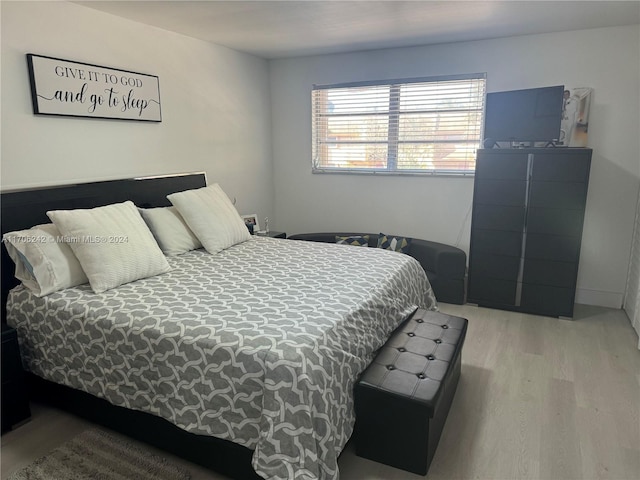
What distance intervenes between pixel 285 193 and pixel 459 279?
2.18 metres

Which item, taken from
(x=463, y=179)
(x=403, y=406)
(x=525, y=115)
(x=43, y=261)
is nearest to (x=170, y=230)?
(x=43, y=261)

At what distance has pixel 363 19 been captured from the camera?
3.21 m

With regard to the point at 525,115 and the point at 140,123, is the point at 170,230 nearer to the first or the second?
the point at 140,123

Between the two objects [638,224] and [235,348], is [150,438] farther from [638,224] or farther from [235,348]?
[638,224]

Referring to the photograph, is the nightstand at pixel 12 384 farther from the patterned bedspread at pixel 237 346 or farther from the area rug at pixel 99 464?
the area rug at pixel 99 464

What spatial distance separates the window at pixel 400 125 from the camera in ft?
13.6

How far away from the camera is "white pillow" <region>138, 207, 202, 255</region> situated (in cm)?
309

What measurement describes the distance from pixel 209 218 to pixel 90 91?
3.75 ft

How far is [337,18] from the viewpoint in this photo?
3.17 m

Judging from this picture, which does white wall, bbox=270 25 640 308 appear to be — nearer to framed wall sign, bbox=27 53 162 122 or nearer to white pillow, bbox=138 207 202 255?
framed wall sign, bbox=27 53 162 122

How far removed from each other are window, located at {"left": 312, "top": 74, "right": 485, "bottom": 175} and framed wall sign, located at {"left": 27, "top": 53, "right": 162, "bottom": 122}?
187 centimetres

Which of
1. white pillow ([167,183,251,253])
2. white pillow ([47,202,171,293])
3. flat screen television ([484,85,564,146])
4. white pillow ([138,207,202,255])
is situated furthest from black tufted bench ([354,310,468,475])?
flat screen television ([484,85,564,146])

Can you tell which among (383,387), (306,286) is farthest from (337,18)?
(383,387)

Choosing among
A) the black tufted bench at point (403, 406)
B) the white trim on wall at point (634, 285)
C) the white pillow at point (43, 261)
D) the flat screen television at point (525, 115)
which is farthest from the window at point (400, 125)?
the white pillow at point (43, 261)
